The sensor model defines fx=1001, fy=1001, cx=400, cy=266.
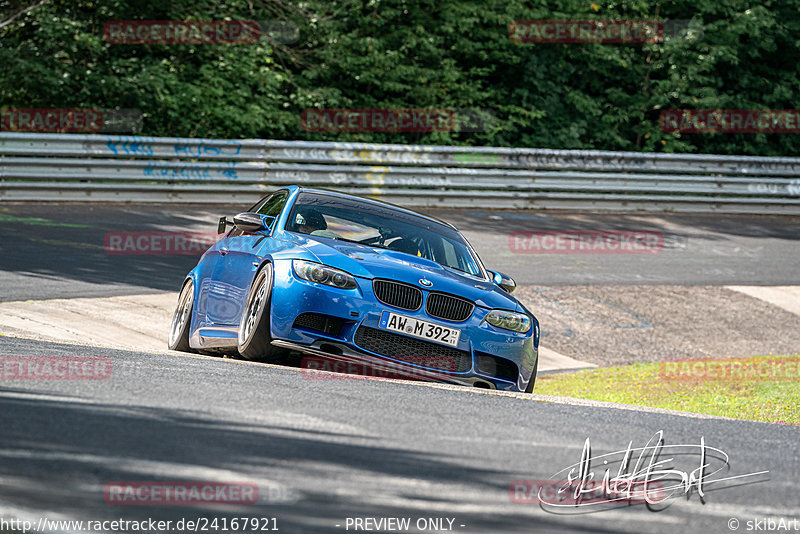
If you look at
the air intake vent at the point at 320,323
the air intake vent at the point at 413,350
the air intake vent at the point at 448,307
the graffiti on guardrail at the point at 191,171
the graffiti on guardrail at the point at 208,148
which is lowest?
the graffiti on guardrail at the point at 191,171

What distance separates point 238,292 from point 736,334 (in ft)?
27.7

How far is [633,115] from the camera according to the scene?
26328 mm

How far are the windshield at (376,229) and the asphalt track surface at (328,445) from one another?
1.59 m

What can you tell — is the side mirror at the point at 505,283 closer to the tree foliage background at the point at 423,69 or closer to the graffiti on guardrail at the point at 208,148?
the graffiti on guardrail at the point at 208,148

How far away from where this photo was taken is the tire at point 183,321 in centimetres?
870

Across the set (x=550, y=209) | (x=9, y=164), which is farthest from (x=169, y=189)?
(x=550, y=209)

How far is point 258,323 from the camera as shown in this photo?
701 centimetres

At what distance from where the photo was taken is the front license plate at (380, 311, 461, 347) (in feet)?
22.6

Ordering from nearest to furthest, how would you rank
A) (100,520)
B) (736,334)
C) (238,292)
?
(100,520) → (238,292) → (736,334)

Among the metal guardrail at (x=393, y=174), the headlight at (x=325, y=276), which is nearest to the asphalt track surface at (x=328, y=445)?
the headlight at (x=325, y=276)

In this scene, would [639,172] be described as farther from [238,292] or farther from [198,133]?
[238,292]

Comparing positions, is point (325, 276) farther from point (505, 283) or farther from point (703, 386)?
point (703, 386)
